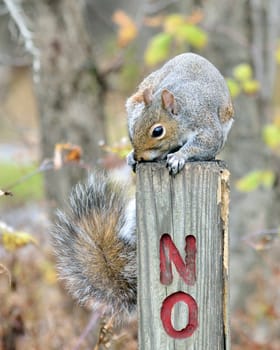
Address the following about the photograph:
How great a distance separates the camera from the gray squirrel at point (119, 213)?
2303mm

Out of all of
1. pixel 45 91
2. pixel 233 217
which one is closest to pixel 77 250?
pixel 45 91

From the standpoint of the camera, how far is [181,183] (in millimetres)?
1967

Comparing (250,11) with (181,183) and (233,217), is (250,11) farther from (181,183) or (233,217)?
(181,183)

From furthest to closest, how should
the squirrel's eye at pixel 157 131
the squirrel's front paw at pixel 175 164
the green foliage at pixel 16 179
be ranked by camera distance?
the green foliage at pixel 16 179 → the squirrel's eye at pixel 157 131 → the squirrel's front paw at pixel 175 164

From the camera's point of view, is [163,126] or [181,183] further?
[163,126]

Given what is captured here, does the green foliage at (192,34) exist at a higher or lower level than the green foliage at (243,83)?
higher

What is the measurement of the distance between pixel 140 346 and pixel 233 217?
3.56 m

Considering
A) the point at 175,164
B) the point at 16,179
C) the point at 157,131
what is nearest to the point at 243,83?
the point at 157,131

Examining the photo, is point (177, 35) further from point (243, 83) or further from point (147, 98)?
point (147, 98)

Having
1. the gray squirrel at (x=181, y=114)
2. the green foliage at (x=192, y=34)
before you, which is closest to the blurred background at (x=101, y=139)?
the green foliage at (x=192, y=34)

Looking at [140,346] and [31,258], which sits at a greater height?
[31,258]

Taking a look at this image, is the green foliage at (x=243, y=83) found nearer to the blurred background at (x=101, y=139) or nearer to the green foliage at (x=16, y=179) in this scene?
the blurred background at (x=101, y=139)

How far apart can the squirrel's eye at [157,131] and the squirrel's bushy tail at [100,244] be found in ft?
0.70

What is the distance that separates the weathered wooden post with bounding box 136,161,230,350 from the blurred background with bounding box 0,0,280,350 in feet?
3.28
